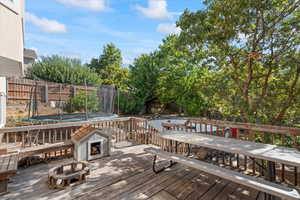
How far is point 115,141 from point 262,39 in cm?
471

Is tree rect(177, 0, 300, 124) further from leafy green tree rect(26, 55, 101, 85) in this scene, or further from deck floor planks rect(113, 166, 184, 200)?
leafy green tree rect(26, 55, 101, 85)

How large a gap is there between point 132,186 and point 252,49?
12.0 feet

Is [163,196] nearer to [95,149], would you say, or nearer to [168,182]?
[168,182]

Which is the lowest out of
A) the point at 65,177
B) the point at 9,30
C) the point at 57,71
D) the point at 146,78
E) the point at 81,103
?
the point at 65,177

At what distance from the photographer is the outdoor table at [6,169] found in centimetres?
209

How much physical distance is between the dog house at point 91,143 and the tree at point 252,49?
3001 mm

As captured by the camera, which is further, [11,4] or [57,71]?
[57,71]

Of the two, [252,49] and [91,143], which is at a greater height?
[252,49]

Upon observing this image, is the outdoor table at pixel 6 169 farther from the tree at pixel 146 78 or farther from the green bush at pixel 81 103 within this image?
the tree at pixel 146 78

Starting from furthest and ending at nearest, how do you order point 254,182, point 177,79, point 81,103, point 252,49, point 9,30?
1. point 177,79
2. point 81,103
3. point 252,49
4. point 254,182
5. point 9,30

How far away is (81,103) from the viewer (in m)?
6.91

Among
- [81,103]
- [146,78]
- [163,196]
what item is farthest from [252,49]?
[146,78]

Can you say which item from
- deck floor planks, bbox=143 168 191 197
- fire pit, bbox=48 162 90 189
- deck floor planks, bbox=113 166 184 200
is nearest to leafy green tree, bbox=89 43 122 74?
fire pit, bbox=48 162 90 189

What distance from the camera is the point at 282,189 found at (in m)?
1.51
